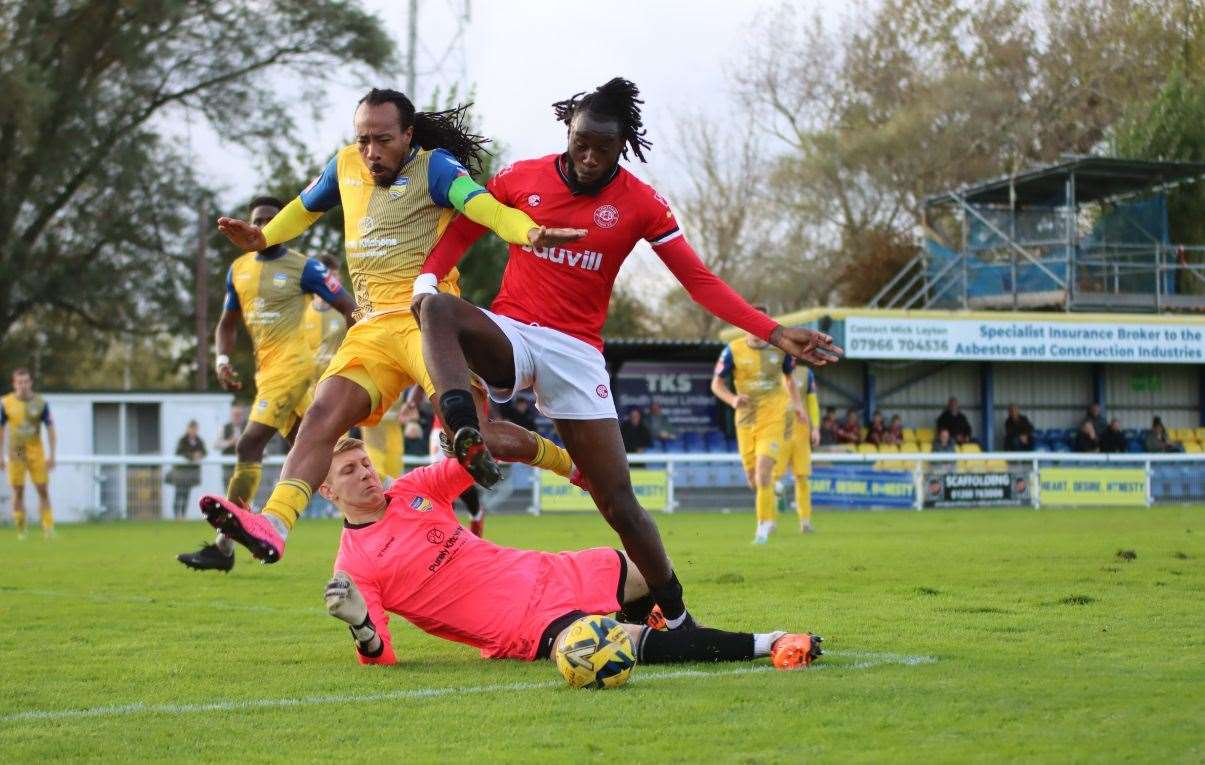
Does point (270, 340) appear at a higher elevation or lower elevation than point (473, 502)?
higher

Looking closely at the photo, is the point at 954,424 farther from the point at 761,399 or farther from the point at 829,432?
the point at 761,399

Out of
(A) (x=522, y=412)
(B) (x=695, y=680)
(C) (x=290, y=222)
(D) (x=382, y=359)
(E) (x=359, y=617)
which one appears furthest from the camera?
(A) (x=522, y=412)

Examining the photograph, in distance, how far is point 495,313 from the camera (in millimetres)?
6902

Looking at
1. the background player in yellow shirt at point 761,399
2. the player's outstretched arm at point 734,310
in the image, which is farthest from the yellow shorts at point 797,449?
the player's outstretched arm at point 734,310

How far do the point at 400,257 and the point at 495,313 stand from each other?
0.97m

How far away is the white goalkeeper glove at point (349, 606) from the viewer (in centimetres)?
618

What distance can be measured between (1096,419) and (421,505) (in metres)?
30.1

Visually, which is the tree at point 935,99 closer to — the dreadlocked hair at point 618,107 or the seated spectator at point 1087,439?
the seated spectator at point 1087,439

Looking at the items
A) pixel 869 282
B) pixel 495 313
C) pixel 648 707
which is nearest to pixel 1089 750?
pixel 648 707

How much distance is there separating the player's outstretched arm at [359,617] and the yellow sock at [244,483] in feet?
16.4

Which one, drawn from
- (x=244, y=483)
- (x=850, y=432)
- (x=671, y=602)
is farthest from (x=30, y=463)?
(x=671, y=602)

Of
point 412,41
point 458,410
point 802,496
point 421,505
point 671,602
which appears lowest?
point 802,496

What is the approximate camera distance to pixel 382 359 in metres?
7.27

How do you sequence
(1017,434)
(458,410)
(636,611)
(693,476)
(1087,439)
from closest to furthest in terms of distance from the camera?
(458,410)
(636,611)
(693,476)
(1017,434)
(1087,439)
